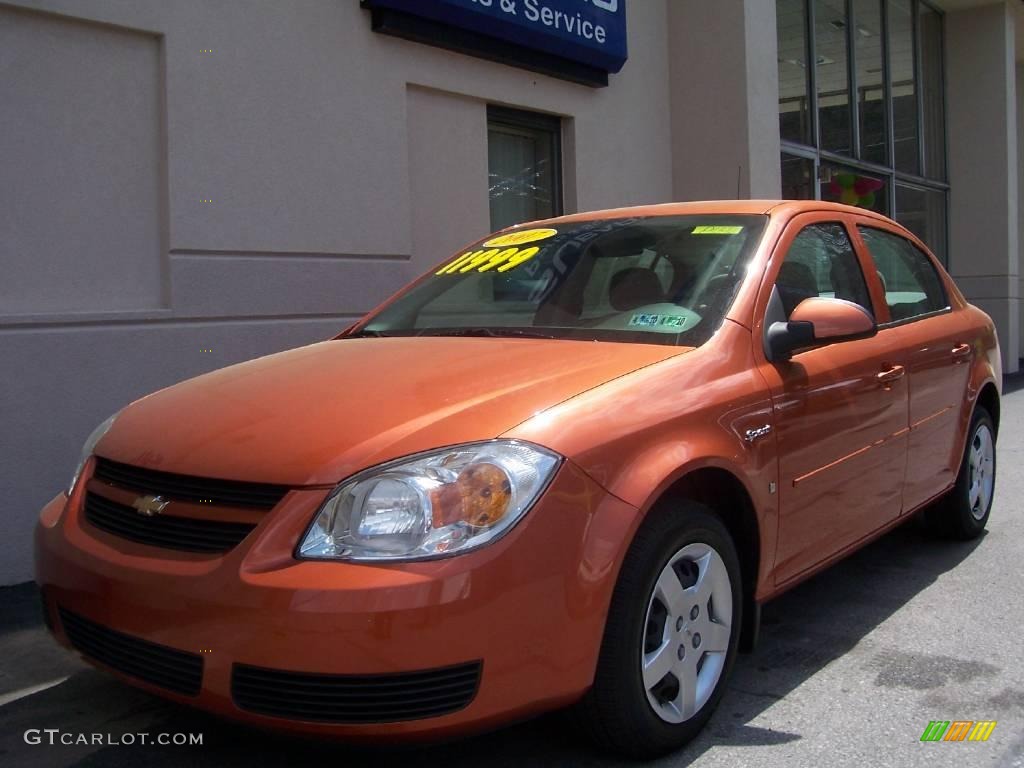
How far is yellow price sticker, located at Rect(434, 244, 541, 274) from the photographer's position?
13.6ft

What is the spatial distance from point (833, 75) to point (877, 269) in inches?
363

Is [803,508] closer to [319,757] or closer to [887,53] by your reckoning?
[319,757]

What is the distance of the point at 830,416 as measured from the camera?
11.9 feet

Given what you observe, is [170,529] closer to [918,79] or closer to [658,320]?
[658,320]

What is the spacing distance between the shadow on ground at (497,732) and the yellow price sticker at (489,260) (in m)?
1.73

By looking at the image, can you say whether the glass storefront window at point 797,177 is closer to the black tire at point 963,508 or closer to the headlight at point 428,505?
the black tire at point 963,508

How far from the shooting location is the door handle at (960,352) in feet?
15.9

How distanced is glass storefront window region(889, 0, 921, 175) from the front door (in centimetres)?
1169

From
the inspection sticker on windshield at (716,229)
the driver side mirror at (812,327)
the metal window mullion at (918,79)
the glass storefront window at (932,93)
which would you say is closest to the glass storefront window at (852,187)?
the metal window mullion at (918,79)

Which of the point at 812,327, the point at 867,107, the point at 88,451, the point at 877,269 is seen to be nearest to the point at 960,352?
the point at 877,269

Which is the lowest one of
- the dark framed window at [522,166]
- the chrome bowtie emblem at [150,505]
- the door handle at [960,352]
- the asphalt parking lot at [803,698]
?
the asphalt parking lot at [803,698]

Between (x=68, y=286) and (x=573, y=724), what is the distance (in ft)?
12.2

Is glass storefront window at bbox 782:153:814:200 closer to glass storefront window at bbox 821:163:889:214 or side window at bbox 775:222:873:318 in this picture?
glass storefront window at bbox 821:163:889:214

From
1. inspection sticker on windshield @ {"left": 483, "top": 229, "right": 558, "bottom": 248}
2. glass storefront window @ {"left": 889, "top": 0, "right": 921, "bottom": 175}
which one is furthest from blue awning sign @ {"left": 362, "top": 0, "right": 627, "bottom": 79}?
glass storefront window @ {"left": 889, "top": 0, "right": 921, "bottom": 175}
